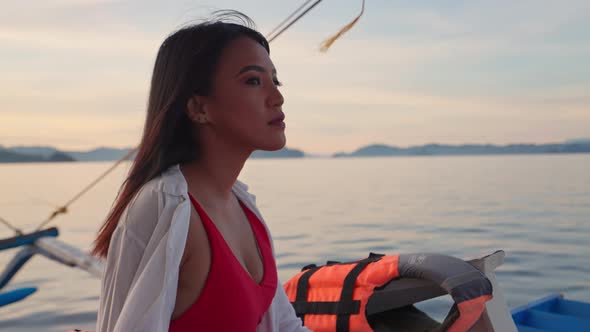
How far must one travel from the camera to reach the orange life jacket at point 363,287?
92.4 inches

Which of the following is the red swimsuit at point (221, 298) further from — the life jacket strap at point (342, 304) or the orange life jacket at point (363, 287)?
the life jacket strap at point (342, 304)

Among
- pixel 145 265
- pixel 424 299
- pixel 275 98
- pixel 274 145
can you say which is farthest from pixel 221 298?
pixel 424 299

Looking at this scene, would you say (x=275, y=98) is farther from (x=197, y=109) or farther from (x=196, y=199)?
(x=196, y=199)

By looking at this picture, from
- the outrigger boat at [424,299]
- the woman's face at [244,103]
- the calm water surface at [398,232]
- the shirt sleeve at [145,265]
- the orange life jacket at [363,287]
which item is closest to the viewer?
the shirt sleeve at [145,265]

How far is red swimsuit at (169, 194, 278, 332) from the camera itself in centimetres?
148

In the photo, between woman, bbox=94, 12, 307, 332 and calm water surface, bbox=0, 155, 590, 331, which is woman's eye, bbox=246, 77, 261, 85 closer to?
woman, bbox=94, 12, 307, 332

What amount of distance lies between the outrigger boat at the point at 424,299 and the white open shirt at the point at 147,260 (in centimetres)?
139

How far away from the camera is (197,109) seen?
1616mm

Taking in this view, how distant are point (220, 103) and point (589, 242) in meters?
10.4

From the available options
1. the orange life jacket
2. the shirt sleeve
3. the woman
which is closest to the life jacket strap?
the orange life jacket

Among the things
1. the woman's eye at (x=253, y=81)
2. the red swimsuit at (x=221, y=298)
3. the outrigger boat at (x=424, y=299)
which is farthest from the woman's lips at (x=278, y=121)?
the outrigger boat at (x=424, y=299)

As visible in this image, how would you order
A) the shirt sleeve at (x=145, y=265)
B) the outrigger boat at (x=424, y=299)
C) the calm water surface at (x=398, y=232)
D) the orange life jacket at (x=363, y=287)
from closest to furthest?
1. the shirt sleeve at (x=145, y=265)
2. the orange life jacket at (x=363, y=287)
3. the outrigger boat at (x=424, y=299)
4. the calm water surface at (x=398, y=232)

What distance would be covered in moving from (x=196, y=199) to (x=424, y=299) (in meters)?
1.35

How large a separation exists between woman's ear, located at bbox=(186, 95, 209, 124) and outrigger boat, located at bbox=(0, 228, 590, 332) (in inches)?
52.2
